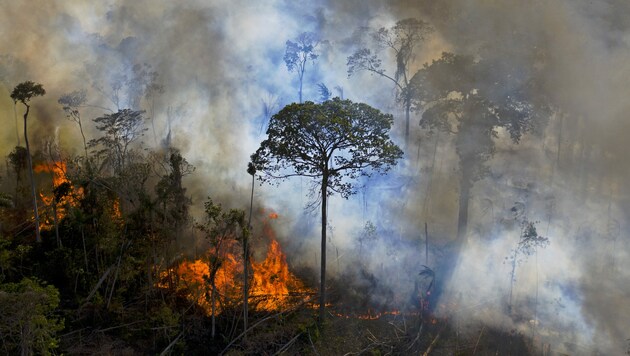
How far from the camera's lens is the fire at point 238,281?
81.0 feet

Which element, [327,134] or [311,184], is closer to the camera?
[327,134]

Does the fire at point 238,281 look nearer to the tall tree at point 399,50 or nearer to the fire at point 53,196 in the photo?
the fire at point 53,196

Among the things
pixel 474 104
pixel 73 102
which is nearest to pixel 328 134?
pixel 474 104

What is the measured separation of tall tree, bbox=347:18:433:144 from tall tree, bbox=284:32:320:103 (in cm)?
462

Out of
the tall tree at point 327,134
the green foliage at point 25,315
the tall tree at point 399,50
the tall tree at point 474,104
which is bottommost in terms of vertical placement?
the green foliage at point 25,315

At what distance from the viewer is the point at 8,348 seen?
695 inches

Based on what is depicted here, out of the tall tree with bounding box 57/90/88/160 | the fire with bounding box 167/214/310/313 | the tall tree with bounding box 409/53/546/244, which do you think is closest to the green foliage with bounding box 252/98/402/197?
the fire with bounding box 167/214/310/313

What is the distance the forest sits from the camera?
22.5 metres

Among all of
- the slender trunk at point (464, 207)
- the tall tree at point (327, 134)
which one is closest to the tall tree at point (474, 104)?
the slender trunk at point (464, 207)

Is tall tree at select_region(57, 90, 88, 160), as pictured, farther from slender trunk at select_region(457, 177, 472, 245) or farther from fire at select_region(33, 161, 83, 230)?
slender trunk at select_region(457, 177, 472, 245)

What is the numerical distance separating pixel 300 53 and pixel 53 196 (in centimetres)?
2561

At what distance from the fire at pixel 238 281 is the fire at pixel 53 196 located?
832cm

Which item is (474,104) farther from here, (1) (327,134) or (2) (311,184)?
(2) (311,184)

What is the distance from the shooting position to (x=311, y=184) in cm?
4041
